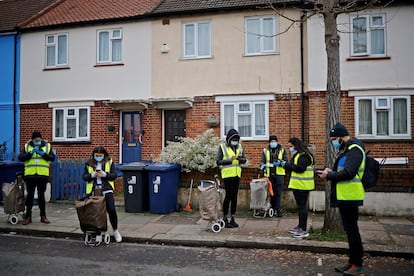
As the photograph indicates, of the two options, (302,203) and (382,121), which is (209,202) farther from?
(382,121)

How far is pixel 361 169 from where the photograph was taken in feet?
17.1

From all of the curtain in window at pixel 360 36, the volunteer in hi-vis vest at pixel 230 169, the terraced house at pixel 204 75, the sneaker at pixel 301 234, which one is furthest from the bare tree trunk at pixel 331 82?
the curtain in window at pixel 360 36

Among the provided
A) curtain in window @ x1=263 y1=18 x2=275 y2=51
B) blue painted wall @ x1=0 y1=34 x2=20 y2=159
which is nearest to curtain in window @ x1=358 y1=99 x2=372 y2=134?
curtain in window @ x1=263 y1=18 x2=275 y2=51

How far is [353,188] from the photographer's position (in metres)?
Answer: 5.17

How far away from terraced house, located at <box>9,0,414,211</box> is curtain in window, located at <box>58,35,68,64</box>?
0.12ft

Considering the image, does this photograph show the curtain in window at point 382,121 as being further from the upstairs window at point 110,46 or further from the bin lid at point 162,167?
the upstairs window at point 110,46

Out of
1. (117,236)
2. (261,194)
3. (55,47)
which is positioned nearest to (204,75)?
(55,47)

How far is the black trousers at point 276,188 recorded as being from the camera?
8.55m

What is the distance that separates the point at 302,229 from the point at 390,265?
1600 millimetres

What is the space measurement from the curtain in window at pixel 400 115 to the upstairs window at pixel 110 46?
923cm

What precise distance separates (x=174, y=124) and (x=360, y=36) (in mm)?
Result: 6576

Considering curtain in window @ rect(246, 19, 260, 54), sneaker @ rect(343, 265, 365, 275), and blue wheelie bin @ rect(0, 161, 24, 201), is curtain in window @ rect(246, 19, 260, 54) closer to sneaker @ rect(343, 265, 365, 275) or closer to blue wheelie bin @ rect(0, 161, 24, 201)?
blue wheelie bin @ rect(0, 161, 24, 201)

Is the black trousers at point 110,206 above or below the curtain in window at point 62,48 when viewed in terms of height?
below

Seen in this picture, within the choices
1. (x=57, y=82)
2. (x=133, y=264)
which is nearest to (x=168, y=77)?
(x=57, y=82)
